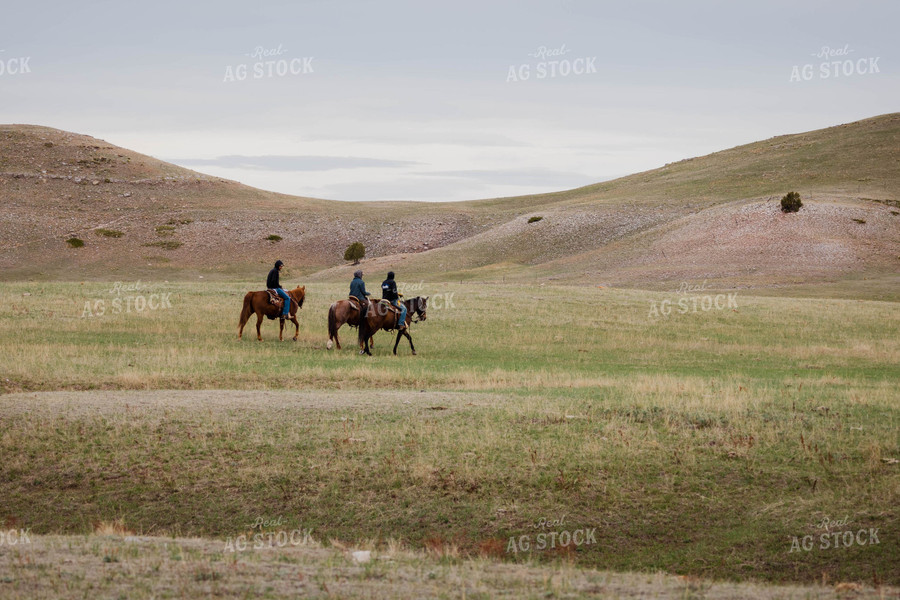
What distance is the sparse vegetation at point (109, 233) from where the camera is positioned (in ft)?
321

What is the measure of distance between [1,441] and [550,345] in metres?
22.7

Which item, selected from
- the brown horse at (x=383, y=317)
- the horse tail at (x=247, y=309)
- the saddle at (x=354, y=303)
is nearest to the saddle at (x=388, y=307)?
the brown horse at (x=383, y=317)

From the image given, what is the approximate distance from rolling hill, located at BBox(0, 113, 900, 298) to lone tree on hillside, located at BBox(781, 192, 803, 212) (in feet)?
2.79

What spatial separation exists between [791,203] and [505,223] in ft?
117

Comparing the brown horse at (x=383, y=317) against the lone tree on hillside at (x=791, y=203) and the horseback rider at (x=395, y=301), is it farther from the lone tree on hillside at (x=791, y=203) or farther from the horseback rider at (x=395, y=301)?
the lone tree on hillside at (x=791, y=203)

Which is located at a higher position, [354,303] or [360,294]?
[360,294]

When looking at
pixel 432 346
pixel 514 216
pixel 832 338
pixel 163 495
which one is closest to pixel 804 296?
pixel 832 338

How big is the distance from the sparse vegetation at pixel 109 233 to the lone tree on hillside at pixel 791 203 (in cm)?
6856

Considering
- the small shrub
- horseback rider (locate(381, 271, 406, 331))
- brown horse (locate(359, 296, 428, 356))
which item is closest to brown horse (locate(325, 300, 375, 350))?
brown horse (locate(359, 296, 428, 356))

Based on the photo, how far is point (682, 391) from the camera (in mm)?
22312

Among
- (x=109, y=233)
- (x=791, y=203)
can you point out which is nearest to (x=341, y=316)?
(x=791, y=203)

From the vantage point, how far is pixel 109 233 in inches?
3868

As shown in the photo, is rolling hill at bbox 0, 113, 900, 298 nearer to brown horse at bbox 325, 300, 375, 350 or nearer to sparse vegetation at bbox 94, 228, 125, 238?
sparse vegetation at bbox 94, 228, 125, 238

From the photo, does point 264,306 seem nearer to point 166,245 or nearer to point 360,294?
point 360,294
